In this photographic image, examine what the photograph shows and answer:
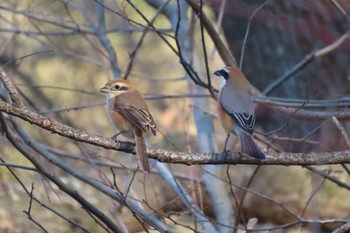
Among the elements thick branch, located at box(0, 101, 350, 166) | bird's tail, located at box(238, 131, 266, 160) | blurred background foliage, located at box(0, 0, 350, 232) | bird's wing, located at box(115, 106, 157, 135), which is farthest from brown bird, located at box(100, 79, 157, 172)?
thick branch, located at box(0, 101, 350, 166)

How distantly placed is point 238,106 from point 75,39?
23.4 ft

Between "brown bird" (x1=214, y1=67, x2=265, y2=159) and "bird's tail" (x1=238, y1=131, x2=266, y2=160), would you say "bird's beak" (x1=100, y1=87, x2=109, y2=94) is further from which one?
"bird's tail" (x1=238, y1=131, x2=266, y2=160)

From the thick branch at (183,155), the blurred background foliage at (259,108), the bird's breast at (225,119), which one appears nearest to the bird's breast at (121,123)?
the blurred background foliage at (259,108)

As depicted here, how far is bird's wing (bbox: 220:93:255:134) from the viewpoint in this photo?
429cm

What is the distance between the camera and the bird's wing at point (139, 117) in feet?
13.9

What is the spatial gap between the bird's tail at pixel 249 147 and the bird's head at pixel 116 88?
910 mm

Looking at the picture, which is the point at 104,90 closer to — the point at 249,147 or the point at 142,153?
the point at 142,153

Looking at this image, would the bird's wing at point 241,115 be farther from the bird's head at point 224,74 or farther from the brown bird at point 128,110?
the brown bird at point 128,110

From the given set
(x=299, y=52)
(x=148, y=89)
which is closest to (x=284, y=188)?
(x=299, y=52)

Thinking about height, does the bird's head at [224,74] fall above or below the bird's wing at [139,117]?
above

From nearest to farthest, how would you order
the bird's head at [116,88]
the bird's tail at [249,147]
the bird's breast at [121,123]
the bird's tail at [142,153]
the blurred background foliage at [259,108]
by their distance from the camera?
the bird's tail at [249,147], the bird's tail at [142,153], the bird's breast at [121,123], the bird's head at [116,88], the blurred background foliage at [259,108]

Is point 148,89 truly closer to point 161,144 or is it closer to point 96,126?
point 96,126

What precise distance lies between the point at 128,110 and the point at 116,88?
286 mm

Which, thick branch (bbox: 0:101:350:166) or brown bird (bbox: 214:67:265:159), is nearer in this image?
thick branch (bbox: 0:101:350:166)
